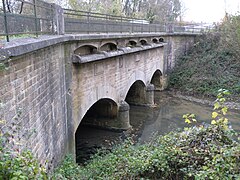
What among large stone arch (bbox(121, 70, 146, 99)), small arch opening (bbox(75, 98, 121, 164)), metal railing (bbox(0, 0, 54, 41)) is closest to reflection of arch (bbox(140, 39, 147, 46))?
large stone arch (bbox(121, 70, 146, 99))

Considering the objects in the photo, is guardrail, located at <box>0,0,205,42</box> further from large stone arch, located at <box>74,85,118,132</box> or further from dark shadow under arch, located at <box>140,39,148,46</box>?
dark shadow under arch, located at <box>140,39,148,46</box>

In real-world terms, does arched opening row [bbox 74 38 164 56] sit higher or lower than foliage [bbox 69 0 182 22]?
lower

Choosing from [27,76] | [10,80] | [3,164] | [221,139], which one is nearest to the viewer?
[3,164]

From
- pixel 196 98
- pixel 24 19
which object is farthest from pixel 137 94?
pixel 24 19

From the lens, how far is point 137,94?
16.5 meters

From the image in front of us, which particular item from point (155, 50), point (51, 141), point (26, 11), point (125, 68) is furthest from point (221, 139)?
point (155, 50)

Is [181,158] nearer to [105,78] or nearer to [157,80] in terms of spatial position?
[105,78]

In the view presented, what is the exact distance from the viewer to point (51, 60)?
567cm

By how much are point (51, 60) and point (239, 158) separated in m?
4.21

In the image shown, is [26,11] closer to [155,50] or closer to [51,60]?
[51,60]

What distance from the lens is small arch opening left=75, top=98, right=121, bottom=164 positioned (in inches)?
420

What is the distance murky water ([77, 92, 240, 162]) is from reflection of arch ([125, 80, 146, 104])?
594 millimetres

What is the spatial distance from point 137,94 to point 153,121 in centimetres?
309

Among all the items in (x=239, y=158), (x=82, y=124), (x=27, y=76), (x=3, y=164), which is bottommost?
(x=82, y=124)
